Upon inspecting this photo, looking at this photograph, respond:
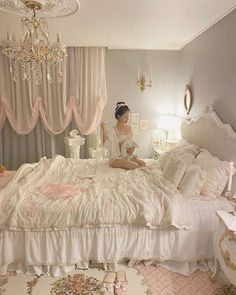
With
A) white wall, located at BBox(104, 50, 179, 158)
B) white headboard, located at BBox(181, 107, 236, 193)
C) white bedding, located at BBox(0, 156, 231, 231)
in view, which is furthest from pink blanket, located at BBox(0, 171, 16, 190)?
white headboard, located at BBox(181, 107, 236, 193)

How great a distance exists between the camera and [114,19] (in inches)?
108

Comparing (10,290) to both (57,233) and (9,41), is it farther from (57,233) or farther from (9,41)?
(9,41)

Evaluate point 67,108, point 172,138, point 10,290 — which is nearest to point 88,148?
point 67,108

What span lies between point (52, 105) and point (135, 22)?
216 centimetres

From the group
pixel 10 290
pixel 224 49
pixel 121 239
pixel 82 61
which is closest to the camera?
pixel 10 290

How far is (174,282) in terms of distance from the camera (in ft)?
6.81

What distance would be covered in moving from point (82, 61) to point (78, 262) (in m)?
3.30

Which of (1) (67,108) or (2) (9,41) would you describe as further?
(1) (67,108)

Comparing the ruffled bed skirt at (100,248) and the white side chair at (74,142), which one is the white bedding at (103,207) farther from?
the white side chair at (74,142)

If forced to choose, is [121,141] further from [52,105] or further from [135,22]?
[52,105]

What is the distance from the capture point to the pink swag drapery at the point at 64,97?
4230 millimetres

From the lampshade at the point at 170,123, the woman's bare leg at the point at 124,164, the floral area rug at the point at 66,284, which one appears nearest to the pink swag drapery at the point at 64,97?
the lampshade at the point at 170,123

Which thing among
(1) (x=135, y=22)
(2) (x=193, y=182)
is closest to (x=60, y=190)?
(2) (x=193, y=182)

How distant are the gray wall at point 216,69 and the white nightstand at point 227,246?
3.39ft
